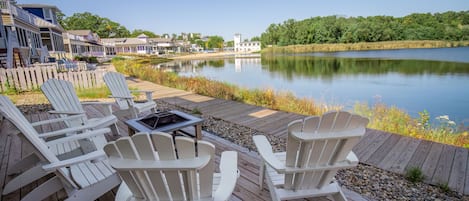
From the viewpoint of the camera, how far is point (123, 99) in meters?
3.47

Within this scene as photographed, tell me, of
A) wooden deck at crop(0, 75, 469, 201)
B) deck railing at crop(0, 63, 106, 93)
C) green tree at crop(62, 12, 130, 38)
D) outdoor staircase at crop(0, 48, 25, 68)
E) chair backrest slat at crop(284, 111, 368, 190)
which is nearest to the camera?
chair backrest slat at crop(284, 111, 368, 190)

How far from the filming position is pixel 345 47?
112ft

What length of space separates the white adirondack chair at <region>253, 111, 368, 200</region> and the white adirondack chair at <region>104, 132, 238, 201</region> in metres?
0.42

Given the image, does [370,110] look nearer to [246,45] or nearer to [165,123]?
[165,123]

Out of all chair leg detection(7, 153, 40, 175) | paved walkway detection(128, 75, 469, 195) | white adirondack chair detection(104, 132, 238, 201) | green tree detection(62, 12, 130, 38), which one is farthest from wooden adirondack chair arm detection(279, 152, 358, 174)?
green tree detection(62, 12, 130, 38)

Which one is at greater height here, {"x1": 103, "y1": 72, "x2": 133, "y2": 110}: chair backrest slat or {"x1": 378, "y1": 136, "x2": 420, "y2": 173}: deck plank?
{"x1": 103, "y1": 72, "x2": 133, "y2": 110}: chair backrest slat

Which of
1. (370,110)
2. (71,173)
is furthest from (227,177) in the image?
(370,110)

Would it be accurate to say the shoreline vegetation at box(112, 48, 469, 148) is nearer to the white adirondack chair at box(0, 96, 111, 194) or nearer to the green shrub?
the green shrub

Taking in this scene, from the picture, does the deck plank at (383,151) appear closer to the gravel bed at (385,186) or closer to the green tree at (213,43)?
the gravel bed at (385,186)

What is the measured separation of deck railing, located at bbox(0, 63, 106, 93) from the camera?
588 cm

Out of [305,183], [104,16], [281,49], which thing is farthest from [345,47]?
[104,16]

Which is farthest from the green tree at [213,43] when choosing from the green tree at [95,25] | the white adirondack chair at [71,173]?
the white adirondack chair at [71,173]

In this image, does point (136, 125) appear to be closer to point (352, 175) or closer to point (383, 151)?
point (352, 175)

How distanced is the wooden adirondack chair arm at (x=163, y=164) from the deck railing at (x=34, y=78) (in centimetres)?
686
